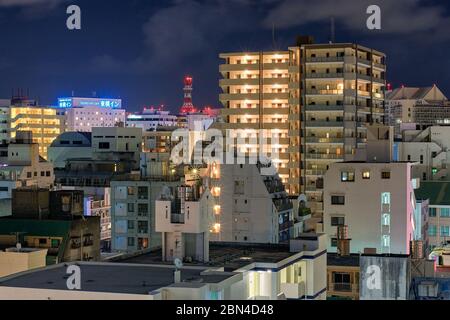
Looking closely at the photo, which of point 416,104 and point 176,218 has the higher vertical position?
point 416,104

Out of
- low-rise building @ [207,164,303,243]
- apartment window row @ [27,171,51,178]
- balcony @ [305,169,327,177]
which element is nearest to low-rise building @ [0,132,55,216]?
apartment window row @ [27,171,51,178]

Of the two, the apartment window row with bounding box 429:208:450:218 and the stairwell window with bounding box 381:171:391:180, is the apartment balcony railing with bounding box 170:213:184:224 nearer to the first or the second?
the stairwell window with bounding box 381:171:391:180

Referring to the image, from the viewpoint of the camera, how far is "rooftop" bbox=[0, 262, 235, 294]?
13.2 m

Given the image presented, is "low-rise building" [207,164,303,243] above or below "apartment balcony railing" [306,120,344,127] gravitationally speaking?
below

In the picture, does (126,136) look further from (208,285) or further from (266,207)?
(208,285)

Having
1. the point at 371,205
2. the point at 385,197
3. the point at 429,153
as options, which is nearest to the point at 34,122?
the point at 429,153

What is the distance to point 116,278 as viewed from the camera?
14414 millimetres

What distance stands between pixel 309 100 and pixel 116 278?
117 feet

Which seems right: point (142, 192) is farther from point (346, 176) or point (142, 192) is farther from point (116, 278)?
Result: point (116, 278)

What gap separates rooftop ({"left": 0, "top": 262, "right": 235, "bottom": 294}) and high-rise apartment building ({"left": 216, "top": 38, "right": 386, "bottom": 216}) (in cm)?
3155

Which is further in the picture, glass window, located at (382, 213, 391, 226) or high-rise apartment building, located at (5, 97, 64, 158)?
high-rise apartment building, located at (5, 97, 64, 158)

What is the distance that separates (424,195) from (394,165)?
30.7 ft

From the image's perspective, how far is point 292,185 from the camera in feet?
162
